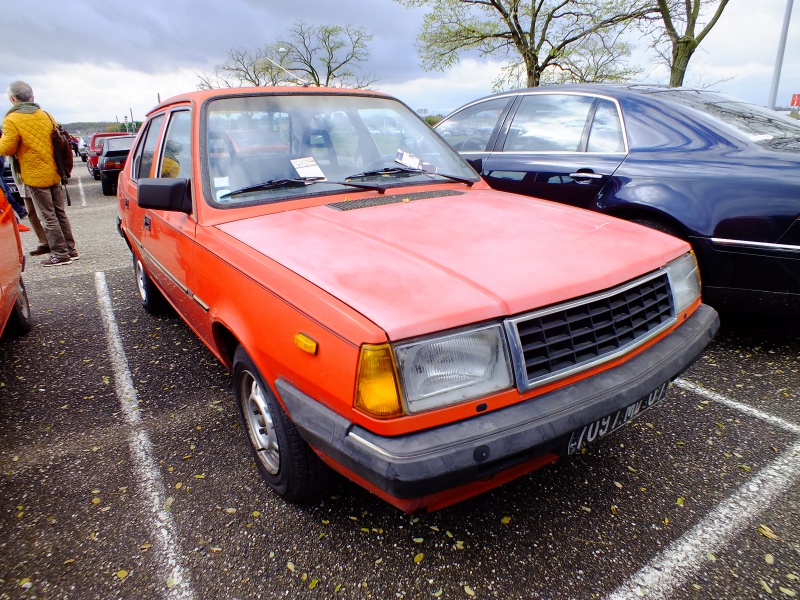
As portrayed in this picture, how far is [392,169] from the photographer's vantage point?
115 inches

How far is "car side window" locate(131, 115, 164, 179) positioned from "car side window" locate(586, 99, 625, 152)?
319 centimetres

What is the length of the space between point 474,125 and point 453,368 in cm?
394

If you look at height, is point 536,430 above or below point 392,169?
below

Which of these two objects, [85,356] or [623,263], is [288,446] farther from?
[85,356]

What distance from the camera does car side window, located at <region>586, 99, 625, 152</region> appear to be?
386 centimetres

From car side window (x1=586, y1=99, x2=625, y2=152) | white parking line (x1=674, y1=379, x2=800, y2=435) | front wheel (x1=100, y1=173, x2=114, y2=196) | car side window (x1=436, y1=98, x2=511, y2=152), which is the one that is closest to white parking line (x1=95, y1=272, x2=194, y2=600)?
white parking line (x1=674, y1=379, x2=800, y2=435)

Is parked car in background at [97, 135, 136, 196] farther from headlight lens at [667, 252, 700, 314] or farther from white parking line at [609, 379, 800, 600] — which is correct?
white parking line at [609, 379, 800, 600]

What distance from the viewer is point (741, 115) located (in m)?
3.81

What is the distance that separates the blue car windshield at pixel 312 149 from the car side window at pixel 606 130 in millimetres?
1352

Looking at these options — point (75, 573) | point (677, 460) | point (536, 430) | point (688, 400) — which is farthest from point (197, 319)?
point (688, 400)

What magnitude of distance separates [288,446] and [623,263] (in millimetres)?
1429

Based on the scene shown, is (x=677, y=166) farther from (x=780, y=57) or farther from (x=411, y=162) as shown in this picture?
(x=780, y=57)

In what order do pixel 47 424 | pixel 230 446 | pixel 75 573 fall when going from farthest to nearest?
pixel 47 424 < pixel 230 446 < pixel 75 573

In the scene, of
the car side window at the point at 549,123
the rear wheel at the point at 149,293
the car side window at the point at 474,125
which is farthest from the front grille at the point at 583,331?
the rear wheel at the point at 149,293
